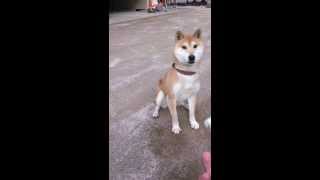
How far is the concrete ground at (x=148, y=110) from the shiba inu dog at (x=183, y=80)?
0.02 metres

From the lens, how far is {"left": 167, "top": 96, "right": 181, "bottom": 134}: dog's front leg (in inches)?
39.8

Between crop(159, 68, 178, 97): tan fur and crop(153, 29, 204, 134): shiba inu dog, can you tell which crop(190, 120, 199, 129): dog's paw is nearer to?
crop(153, 29, 204, 134): shiba inu dog

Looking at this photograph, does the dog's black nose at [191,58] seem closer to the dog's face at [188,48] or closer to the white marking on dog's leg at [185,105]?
the dog's face at [188,48]

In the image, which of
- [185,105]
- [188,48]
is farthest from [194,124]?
[188,48]

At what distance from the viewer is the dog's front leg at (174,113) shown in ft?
3.32

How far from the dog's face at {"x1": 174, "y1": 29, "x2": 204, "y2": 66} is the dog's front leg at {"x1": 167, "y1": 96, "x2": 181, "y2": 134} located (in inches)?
7.7

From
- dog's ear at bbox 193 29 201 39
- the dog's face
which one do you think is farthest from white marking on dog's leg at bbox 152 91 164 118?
dog's ear at bbox 193 29 201 39

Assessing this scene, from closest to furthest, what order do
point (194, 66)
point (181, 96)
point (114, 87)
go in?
point (114, 87), point (194, 66), point (181, 96)

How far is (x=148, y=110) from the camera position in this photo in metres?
1.10
